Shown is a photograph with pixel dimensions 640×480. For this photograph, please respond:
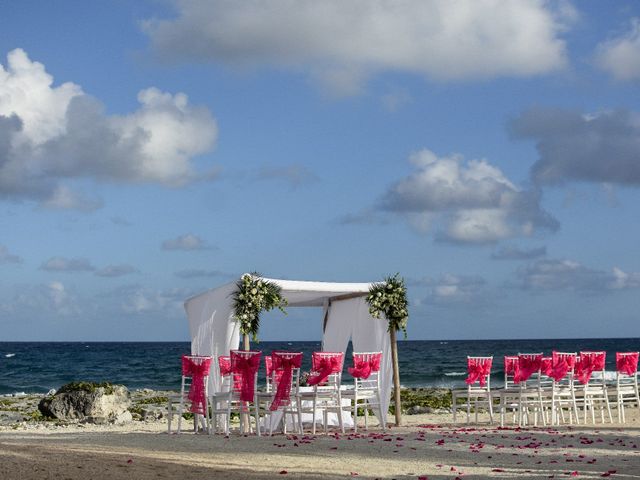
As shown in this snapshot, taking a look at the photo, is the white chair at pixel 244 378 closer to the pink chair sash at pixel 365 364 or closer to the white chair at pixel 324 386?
the white chair at pixel 324 386

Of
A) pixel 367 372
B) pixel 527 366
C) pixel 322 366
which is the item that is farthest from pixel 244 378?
pixel 527 366

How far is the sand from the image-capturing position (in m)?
9.01

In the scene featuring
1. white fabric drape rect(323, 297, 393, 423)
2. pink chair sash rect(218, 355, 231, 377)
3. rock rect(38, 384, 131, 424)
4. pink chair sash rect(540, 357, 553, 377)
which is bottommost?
rock rect(38, 384, 131, 424)

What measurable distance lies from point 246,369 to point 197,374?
0.95 meters

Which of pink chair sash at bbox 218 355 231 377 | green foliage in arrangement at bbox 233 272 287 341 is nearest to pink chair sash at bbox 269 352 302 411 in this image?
pink chair sash at bbox 218 355 231 377

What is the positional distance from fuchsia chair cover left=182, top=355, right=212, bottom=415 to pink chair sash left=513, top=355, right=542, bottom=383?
4.95 m

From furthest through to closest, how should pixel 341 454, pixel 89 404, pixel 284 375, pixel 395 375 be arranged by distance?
pixel 89 404, pixel 395 375, pixel 284 375, pixel 341 454

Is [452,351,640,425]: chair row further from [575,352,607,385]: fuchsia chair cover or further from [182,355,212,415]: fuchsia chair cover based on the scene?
[182,355,212,415]: fuchsia chair cover

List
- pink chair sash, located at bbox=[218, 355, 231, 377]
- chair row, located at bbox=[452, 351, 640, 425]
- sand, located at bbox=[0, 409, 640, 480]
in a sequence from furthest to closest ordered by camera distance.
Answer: chair row, located at bbox=[452, 351, 640, 425] → pink chair sash, located at bbox=[218, 355, 231, 377] → sand, located at bbox=[0, 409, 640, 480]

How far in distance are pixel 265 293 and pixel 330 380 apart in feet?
5.31

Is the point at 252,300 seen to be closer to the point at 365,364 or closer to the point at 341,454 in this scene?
the point at 365,364

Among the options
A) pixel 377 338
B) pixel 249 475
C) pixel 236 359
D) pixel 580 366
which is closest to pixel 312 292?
pixel 377 338

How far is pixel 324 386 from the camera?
14.0 metres

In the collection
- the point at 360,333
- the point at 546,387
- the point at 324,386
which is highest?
the point at 360,333
